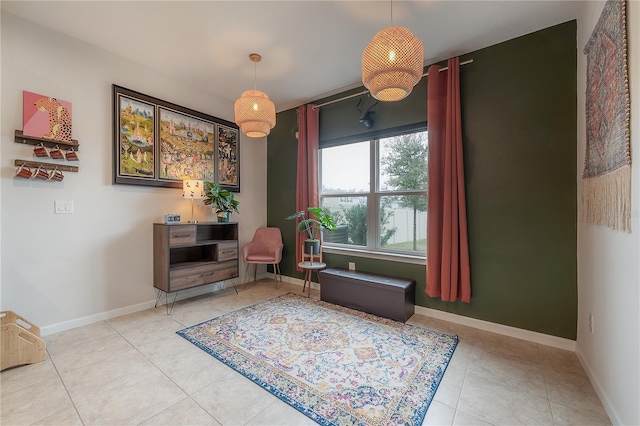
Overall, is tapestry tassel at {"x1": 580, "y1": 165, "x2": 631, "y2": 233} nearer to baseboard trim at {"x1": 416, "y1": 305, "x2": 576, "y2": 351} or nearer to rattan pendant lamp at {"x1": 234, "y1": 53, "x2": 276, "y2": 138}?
baseboard trim at {"x1": 416, "y1": 305, "x2": 576, "y2": 351}

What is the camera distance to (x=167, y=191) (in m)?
3.44

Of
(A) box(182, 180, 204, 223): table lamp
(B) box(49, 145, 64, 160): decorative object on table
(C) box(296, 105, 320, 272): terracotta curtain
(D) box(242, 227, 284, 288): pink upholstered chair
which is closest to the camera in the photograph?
(B) box(49, 145, 64, 160): decorative object on table

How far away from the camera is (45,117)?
246 centimetres

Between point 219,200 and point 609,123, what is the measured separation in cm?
379

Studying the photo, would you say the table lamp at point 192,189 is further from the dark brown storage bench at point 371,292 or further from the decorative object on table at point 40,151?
the dark brown storage bench at point 371,292

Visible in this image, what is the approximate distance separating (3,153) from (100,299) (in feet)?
5.31

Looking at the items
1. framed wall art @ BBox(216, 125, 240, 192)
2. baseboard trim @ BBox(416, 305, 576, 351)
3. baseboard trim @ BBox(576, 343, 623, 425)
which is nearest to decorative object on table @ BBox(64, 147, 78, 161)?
framed wall art @ BBox(216, 125, 240, 192)

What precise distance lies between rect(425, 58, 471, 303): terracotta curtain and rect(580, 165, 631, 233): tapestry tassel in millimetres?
925

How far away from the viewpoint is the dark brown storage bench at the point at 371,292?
9.25 ft

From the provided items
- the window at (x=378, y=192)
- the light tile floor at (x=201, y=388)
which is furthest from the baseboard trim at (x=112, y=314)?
the window at (x=378, y=192)

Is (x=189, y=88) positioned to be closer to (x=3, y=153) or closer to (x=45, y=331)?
(x=3, y=153)

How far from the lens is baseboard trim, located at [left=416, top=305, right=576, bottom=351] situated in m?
2.30

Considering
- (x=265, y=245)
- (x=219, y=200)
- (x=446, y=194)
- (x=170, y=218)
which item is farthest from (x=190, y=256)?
(x=446, y=194)

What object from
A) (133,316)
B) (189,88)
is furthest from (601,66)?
(133,316)
